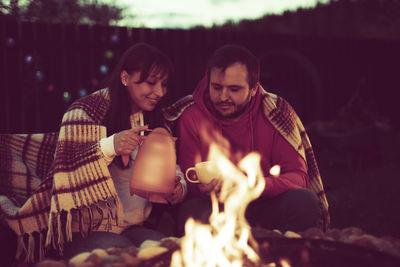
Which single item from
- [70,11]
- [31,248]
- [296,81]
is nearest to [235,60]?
[31,248]

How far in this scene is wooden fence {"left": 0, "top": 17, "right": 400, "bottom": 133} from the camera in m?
4.59

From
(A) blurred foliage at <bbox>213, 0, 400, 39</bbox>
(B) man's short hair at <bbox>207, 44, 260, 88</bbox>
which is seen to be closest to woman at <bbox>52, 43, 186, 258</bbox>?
(B) man's short hair at <bbox>207, 44, 260, 88</bbox>

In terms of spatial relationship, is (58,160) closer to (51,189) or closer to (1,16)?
(51,189)

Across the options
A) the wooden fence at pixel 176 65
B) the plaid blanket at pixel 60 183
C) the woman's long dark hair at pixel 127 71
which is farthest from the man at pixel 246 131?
the wooden fence at pixel 176 65

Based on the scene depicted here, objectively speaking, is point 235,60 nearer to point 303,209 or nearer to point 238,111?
point 238,111

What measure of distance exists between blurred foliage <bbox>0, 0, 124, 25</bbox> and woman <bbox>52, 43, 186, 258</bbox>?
3667mm

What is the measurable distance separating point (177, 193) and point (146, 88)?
0.59 m

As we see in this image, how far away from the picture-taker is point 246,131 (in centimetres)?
270

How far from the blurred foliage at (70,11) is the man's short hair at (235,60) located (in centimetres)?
375

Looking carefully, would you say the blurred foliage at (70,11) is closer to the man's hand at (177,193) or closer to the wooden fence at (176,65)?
the wooden fence at (176,65)

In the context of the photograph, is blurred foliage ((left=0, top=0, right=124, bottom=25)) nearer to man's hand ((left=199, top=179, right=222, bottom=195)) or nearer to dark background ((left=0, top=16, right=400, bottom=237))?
dark background ((left=0, top=16, right=400, bottom=237))

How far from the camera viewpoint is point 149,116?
257 centimetres

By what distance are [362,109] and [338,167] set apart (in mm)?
922

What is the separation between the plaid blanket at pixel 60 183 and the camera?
2211 mm
